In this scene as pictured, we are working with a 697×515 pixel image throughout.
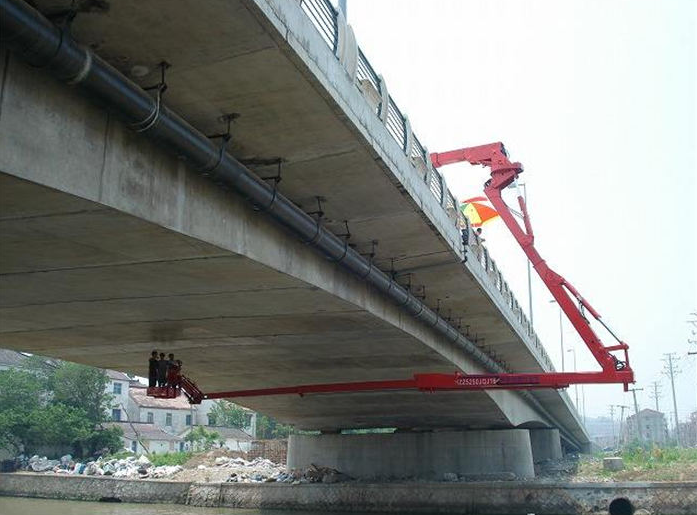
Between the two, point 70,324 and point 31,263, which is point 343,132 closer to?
point 31,263

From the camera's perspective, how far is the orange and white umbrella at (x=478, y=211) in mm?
23344

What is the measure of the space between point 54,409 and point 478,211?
41301 millimetres

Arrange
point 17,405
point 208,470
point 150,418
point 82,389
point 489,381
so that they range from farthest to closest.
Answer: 1. point 150,418
2. point 82,389
3. point 17,405
4. point 208,470
5. point 489,381

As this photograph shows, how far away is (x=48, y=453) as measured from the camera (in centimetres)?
5144

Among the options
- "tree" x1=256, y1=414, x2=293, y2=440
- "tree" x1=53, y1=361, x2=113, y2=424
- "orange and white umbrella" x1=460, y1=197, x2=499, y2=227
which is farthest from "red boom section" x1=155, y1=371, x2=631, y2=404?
"tree" x1=256, y1=414, x2=293, y2=440

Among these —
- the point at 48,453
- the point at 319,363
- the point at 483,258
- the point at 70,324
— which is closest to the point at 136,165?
the point at 70,324

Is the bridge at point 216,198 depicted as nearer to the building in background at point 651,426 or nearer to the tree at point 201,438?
the tree at point 201,438

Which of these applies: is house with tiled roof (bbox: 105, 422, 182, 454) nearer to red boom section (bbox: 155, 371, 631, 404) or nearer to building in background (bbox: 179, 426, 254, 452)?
building in background (bbox: 179, 426, 254, 452)

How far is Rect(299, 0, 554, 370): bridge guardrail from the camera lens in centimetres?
809

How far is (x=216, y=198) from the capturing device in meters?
8.34

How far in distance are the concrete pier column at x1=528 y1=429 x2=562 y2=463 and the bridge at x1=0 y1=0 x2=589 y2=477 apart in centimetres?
4125

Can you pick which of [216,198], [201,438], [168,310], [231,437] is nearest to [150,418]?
[231,437]

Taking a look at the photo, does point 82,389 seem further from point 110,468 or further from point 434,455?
point 434,455

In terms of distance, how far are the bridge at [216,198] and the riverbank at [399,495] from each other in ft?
33.9
